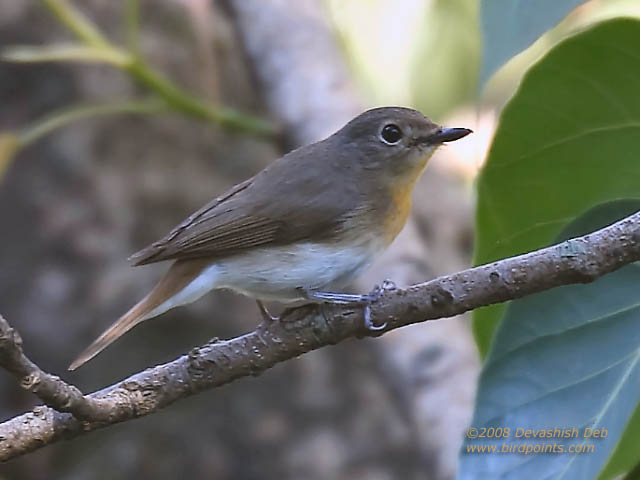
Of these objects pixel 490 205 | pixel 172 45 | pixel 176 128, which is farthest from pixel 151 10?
pixel 490 205

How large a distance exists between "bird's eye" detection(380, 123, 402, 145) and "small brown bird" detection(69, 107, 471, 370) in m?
0.06

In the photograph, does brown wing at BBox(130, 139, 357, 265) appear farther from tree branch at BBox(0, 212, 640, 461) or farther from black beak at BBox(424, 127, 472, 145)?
tree branch at BBox(0, 212, 640, 461)

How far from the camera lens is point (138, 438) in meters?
3.39

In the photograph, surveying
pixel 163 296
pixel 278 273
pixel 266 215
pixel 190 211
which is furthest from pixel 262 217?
pixel 190 211

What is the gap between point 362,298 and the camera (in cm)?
167

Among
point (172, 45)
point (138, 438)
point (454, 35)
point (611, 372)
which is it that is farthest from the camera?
point (172, 45)

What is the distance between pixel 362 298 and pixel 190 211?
2.09 meters

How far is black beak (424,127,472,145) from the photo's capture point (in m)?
2.18

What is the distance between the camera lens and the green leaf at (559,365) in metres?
1.54

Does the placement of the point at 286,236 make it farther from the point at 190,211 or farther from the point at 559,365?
the point at 190,211

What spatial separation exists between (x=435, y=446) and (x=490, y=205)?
3.01 feet

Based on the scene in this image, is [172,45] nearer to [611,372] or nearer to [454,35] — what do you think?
[454,35]

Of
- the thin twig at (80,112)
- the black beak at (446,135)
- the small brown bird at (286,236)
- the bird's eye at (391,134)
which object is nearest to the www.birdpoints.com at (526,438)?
the small brown bird at (286,236)

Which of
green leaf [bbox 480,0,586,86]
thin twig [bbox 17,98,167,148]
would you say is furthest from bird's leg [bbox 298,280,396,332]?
thin twig [bbox 17,98,167,148]
